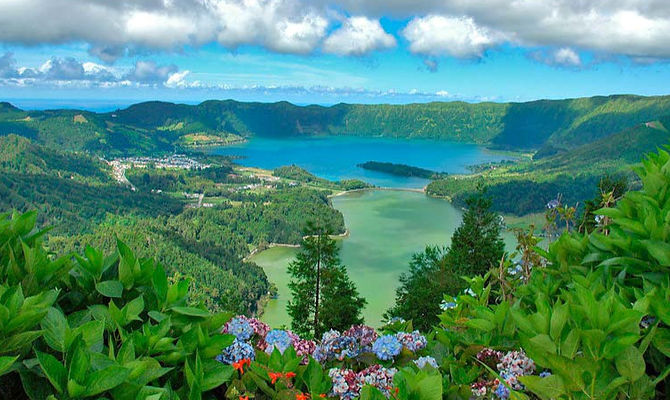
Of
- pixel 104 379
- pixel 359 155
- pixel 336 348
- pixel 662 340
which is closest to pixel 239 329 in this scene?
pixel 336 348

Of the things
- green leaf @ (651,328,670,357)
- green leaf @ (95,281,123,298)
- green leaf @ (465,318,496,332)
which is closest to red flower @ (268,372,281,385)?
green leaf @ (95,281,123,298)

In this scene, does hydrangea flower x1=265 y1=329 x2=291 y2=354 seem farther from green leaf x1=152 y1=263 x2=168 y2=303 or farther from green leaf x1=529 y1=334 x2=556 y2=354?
green leaf x1=529 y1=334 x2=556 y2=354

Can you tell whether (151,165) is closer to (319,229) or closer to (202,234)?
(202,234)

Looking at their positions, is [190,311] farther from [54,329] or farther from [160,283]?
[54,329]

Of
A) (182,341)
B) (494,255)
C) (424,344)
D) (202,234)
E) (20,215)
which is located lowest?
(202,234)

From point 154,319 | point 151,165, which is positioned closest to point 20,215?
point 154,319

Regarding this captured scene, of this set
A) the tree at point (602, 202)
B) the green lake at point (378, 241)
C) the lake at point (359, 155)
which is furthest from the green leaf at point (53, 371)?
the lake at point (359, 155)
